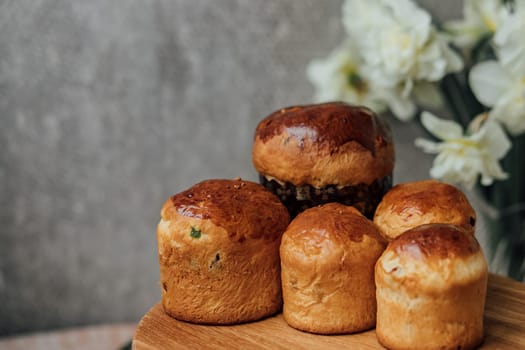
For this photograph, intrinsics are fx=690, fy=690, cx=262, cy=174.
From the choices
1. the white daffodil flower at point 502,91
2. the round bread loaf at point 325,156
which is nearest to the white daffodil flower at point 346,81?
the white daffodil flower at point 502,91

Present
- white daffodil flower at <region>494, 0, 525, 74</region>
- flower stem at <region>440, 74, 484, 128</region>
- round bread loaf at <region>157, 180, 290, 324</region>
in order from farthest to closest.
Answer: flower stem at <region>440, 74, 484, 128</region>
white daffodil flower at <region>494, 0, 525, 74</region>
round bread loaf at <region>157, 180, 290, 324</region>

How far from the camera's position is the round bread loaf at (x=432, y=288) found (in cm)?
→ 82

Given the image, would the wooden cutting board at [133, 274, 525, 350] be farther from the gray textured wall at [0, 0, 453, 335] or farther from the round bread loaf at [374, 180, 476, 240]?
the gray textured wall at [0, 0, 453, 335]

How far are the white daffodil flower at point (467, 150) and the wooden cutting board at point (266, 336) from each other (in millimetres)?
317

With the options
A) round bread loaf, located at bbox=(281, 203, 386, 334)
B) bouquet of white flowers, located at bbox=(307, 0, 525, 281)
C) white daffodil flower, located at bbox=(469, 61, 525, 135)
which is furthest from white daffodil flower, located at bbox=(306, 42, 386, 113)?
round bread loaf, located at bbox=(281, 203, 386, 334)

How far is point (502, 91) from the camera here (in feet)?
4.20

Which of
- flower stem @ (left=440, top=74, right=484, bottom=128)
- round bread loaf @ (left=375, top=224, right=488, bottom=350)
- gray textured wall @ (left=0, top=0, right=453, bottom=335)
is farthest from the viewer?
gray textured wall @ (left=0, top=0, right=453, bottom=335)

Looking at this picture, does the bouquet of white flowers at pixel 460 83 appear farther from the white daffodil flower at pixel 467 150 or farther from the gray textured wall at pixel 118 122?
the gray textured wall at pixel 118 122

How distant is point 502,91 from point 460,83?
0.20m

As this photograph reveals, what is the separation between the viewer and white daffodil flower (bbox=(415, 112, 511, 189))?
4.05 feet

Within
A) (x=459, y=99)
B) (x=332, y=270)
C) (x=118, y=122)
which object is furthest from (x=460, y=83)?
(x=118, y=122)

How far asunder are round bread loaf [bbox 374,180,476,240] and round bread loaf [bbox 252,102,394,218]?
44mm

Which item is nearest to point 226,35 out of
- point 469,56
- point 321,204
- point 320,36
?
point 320,36

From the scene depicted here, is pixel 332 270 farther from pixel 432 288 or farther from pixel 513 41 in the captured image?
pixel 513 41
